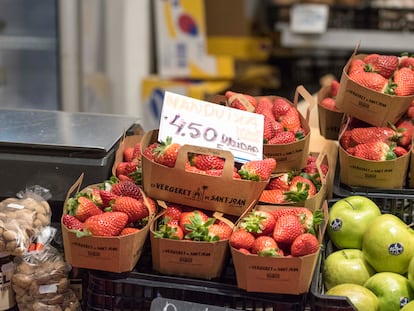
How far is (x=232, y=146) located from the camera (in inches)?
59.6

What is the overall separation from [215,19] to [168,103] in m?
2.40

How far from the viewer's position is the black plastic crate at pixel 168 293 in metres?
1.31

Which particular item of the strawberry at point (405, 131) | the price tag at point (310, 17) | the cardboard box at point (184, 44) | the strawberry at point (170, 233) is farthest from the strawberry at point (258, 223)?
the cardboard box at point (184, 44)

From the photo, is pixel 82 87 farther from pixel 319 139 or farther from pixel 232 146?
pixel 232 146

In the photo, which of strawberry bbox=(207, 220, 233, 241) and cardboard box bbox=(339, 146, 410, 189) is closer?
strawberry bbox=(207, 220, 233, 241)

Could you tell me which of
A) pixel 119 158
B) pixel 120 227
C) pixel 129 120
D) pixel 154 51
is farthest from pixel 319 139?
pixel 154 51

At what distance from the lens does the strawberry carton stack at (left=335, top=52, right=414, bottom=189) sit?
1.63 m

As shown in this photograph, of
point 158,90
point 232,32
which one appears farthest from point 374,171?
point 232,32

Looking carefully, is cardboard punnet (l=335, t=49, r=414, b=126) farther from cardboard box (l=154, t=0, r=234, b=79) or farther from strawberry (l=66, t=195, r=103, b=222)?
cardboard box (l=154, t=0, r=234, b=79)

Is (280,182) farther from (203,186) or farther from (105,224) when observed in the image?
(105,224)

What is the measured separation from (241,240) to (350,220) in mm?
348

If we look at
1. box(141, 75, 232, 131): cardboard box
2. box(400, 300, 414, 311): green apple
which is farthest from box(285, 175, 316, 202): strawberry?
box(141, 75, 232, 131): cardboard box

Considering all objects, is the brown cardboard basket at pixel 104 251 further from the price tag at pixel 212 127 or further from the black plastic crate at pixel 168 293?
the price tag at pixel 212 127

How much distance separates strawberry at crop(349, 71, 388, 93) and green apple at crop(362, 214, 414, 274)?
390mm
